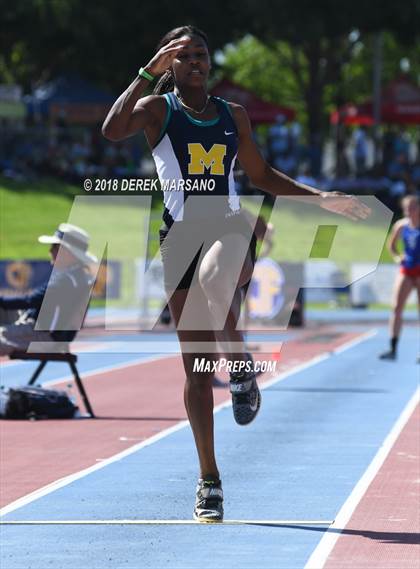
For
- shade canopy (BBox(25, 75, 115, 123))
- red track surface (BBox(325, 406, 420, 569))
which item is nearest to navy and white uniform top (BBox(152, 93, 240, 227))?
red track surface (BBox(325, 406, 420, 569))

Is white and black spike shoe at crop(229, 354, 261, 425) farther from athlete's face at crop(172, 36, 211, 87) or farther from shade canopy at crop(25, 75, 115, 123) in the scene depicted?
shade canopy at crop(25, 75, 115, 123)

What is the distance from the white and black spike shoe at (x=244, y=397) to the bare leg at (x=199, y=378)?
23cm

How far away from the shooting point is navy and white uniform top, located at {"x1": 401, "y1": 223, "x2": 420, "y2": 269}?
1822cm

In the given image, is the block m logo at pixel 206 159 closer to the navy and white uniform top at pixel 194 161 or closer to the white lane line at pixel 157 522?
the navy and white uniform top at pixel 194 161

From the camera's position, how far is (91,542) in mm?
6867

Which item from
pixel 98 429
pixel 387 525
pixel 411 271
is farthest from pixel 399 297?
pixel 387 525

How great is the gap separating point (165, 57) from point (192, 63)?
168 mm

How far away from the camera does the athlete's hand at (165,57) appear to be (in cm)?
676

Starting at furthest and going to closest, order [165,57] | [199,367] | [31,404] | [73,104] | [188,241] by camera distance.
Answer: [73,104]
[31,404]
[199,367]
[188,241]
[165,57]

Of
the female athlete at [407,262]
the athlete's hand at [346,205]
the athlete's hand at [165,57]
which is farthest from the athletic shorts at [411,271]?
the athlete's hand at [165,57]

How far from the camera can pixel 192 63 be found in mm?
6879

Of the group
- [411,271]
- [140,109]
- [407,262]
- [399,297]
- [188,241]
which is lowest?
[399,297]

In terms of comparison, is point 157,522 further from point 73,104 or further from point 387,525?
point 73,104

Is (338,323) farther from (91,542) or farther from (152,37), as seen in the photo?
(152,37)
